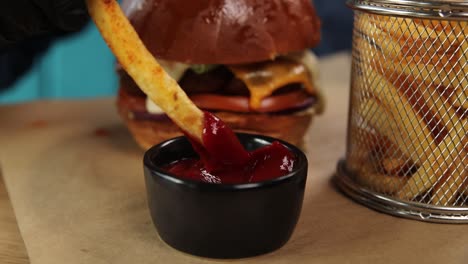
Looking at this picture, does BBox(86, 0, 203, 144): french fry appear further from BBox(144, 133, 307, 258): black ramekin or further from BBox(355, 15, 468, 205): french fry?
BBox(355, 15, 468, 205): french fry

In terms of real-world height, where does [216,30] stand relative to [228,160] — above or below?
above

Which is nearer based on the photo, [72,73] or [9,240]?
[9,240]

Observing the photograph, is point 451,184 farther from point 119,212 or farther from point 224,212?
point 119,212

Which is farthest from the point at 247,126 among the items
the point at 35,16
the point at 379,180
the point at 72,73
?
the point at 72,73

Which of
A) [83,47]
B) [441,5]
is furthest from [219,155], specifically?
[83,47]

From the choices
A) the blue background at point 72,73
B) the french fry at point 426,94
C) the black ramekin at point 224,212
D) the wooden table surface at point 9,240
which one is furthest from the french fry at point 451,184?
the blue background at point 72,73

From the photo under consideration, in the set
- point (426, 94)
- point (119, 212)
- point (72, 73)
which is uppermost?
point (426, 94)

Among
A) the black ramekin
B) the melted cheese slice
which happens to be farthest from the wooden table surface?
the melted cheese slice
